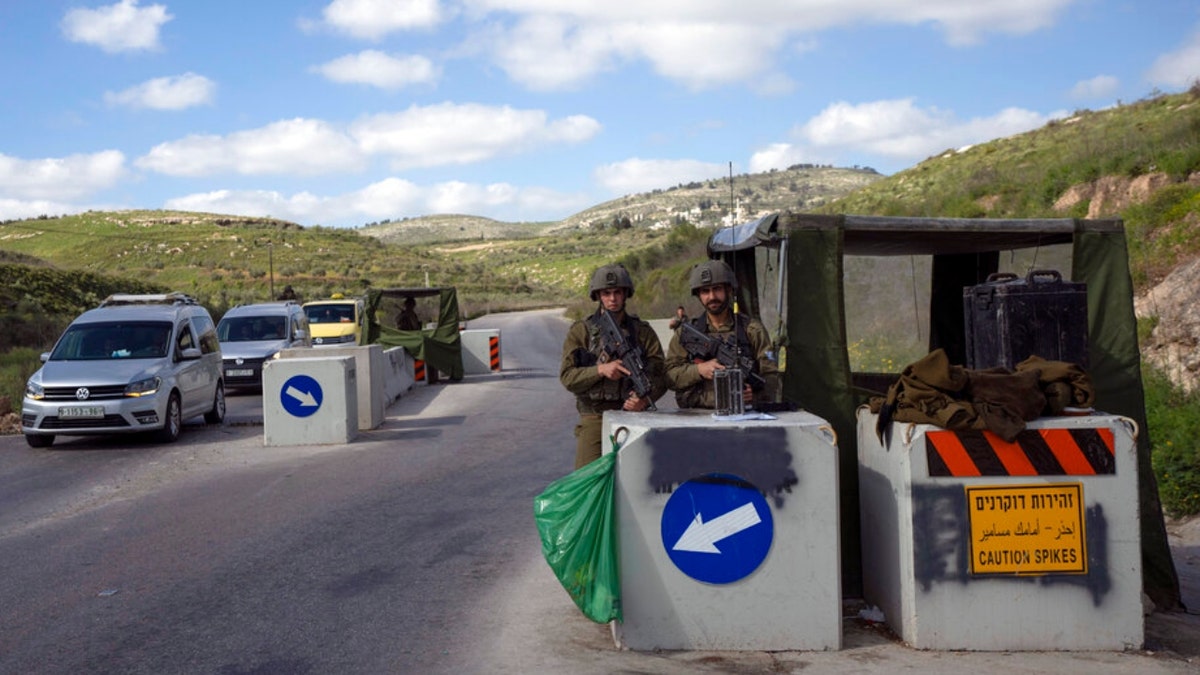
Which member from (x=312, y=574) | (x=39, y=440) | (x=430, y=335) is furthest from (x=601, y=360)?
(x=430, y=335)

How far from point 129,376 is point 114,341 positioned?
1.44 meters

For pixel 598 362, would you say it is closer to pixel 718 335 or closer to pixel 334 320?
pixel 718 335

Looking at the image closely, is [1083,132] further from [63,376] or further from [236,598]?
[236,598]

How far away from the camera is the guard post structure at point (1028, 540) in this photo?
18.3 ft

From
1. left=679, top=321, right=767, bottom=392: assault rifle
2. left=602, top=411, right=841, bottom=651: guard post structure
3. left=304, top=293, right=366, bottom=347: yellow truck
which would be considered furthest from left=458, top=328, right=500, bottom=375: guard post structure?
left=602, top=411, right=841, bottom=651: guard post structure

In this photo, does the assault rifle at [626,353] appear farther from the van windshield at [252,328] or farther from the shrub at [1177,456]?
the van windshield at [252,328]

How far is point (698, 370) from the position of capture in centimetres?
651

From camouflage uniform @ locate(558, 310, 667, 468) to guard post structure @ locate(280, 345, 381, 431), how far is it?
9.99 meters

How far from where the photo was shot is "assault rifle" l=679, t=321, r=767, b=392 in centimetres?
650

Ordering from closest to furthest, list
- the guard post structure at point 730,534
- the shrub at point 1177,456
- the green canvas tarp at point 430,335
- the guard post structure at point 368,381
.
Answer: the guard post structure at point 730,534
the shrub at point 1177,456
the guard post structure at point 368,381
the green canvas tarp at point 430,335

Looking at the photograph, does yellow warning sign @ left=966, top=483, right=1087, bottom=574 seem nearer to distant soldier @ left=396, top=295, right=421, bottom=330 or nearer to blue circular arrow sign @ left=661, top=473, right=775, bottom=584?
blue circular arrow sign @ left=661, top=473, right=775, bottom=584

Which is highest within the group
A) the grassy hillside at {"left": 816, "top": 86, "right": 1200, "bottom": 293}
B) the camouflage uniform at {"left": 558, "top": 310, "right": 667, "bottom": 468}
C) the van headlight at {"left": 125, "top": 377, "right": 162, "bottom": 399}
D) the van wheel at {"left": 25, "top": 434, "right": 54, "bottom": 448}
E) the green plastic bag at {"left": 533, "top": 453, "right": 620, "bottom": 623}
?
the grassy hillside at {"left": 816, "top": 86, "right": 1200, "bottom": 293}

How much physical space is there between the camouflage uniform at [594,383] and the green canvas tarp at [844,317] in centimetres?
80

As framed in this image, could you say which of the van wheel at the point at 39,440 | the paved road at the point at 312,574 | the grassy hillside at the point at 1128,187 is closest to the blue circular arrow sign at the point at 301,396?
the paved road at the point at 312,574
